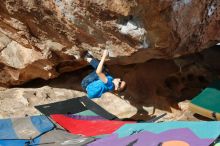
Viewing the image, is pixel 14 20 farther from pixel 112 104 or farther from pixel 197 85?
pixel 197 85

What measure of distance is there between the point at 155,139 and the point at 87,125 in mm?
1284

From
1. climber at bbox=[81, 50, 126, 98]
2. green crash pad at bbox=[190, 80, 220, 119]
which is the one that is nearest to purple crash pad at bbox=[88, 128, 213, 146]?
climber at bbox=[81, 50, 126, 98]

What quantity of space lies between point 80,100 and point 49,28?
0.94 m

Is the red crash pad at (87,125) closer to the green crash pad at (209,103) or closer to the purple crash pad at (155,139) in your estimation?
the purple crash pad at (155,139)

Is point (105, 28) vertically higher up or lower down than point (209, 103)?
higher up

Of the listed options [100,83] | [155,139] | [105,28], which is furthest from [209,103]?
[155,139]

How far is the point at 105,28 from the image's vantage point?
3998 mm

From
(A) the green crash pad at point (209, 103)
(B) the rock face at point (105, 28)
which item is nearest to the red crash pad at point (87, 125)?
(B) the rock face at point (105, 28)

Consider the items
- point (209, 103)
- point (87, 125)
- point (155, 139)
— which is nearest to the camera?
point (155, 139)

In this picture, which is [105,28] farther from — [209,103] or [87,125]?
[209,103]

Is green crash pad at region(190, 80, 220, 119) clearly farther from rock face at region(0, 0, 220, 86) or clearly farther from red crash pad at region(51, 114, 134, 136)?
red crash pad at region(51, 114, 134, 136)

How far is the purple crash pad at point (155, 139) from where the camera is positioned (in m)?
2.96

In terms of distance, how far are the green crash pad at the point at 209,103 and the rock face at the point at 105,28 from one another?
1.81ft

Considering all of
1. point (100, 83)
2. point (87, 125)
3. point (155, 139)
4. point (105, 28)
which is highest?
point (105, 28)
